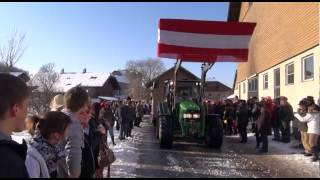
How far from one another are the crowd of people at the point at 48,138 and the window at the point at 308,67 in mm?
11358

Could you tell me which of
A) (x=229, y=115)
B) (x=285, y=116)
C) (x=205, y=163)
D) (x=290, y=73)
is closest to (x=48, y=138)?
(x=205, y=163)

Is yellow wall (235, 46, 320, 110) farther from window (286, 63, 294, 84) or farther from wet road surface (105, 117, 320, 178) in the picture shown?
wet road surface (105, 117, 320, 178)

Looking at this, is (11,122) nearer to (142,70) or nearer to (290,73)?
(290,73)

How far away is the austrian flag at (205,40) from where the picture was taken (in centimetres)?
1472

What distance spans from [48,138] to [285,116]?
13.2 m

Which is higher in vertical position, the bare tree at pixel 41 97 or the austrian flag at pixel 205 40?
the austrian flag at pixel 205 40

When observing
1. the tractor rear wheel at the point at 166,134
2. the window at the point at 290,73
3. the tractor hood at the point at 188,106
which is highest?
the window at the point at 290,73

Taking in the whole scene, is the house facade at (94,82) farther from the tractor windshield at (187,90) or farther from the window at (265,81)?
the tractor windshield at (187,90)

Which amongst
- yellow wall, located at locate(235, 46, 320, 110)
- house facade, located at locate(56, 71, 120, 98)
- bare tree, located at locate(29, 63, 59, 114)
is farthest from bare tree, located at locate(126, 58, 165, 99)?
yellow wall, located at locate(235, 46, 320, 110)

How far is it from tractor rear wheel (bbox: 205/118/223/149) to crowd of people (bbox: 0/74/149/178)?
923cm

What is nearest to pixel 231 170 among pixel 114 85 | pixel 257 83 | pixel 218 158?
pixel 218 158

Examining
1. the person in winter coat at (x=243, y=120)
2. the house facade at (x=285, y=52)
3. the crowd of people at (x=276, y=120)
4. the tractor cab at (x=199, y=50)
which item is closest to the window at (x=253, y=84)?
the house facade at (x=285, y=52)

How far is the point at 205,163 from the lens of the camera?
11914 millimetres

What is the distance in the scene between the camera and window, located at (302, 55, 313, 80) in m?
15.9
